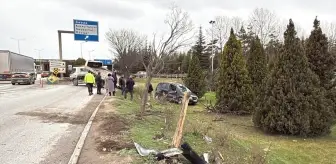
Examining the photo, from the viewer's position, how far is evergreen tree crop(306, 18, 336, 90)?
616 inches

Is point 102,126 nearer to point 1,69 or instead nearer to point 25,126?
point 25,126

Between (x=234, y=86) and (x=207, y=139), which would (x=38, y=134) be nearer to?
(x=207, y=139)

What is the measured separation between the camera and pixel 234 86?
21703mm

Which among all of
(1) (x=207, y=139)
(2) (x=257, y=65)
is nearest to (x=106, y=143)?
(1) (x=207, y=139)

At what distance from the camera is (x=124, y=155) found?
652 centimetres

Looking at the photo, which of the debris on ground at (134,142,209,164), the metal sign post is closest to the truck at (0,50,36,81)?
the metal sign post

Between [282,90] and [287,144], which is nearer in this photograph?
[287,144]

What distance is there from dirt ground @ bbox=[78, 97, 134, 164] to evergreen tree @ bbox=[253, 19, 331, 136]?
7.17 m

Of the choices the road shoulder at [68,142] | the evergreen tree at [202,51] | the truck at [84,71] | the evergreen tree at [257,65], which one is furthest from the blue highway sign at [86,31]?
the evergreen tree at [202,51]

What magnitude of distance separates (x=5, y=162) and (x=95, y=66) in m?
31.9

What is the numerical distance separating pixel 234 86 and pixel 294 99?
25.4ft

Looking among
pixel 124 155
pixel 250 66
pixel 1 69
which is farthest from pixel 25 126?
pixel 1 69

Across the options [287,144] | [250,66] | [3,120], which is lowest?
[287,144]

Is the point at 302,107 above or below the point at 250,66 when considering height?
below
